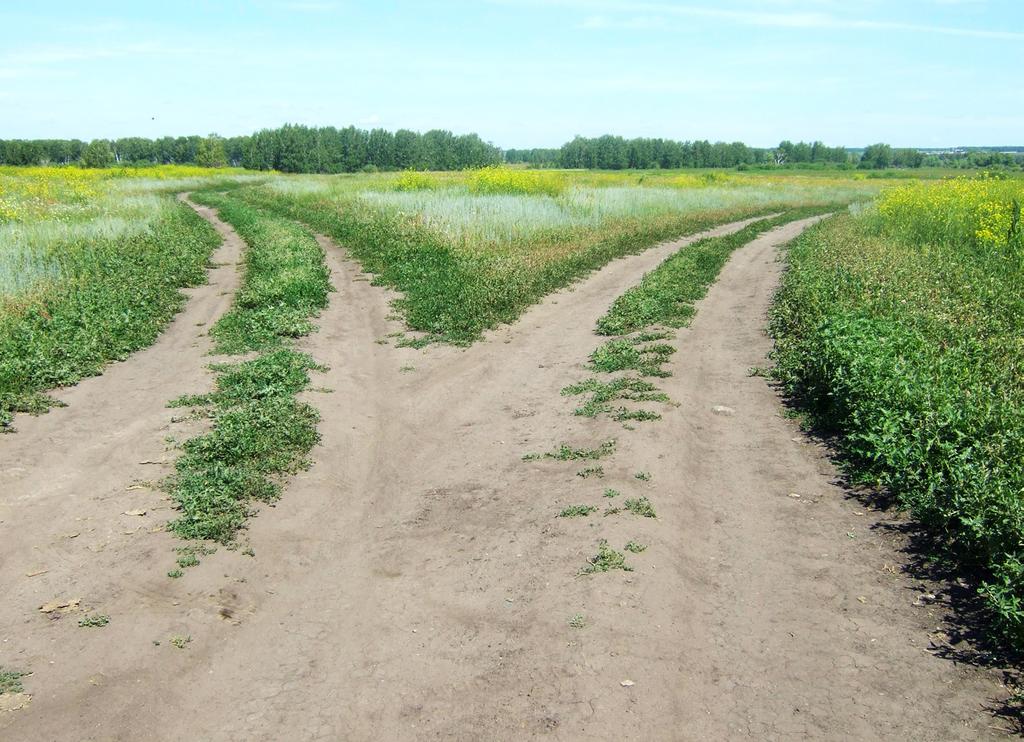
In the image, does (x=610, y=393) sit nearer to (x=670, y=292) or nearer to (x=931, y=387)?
(x=931, y=387)

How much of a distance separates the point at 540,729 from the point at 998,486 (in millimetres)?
3496

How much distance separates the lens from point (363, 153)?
330 feet

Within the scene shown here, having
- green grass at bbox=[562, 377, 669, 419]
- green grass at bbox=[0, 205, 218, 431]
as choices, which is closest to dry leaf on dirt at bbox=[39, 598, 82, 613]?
green grass at bbox=[0, 205, 218, 431]

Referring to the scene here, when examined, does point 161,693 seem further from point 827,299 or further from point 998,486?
point 827,299

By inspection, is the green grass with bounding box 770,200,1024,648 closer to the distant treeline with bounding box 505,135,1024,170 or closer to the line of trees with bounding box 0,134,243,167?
the line of trees with bounding box 0,134,243,167

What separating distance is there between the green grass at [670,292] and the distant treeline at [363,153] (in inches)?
2393

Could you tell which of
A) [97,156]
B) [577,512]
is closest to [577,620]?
[577,512]

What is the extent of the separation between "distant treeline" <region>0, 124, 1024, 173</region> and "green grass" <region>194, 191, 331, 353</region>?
61.2 metres

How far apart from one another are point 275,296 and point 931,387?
31.3ft

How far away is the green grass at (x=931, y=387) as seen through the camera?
15.5 ft

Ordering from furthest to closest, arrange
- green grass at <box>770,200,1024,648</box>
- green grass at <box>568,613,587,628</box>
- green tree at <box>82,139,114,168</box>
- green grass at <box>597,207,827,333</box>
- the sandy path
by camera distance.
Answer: green tree at <box>82,139,114,168</box> < green grass at <box>597,207,827,333</box> < green grass at <box>770,200,1024,648</box> < green grass at <box>568,613,587,628</box> < the sandy path

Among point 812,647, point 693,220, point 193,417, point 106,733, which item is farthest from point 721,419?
point 693,220

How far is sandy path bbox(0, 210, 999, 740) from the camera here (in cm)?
366

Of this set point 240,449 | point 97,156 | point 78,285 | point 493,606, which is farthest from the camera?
point 97,156
